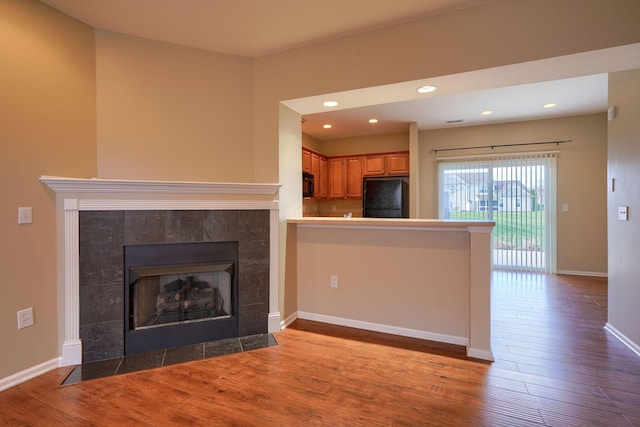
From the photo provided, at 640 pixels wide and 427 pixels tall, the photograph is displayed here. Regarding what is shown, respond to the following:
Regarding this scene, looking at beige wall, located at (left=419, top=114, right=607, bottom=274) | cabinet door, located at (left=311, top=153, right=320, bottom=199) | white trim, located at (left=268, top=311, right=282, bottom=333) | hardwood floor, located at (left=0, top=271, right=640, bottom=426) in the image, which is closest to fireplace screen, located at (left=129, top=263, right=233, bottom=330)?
white trim, located at (left=268, top=311, right=282, bottom=333)

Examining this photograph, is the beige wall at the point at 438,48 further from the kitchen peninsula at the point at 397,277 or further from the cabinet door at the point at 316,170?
the cabinet door at the point at 316,170

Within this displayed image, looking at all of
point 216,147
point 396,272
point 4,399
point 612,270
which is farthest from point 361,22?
point 4,399

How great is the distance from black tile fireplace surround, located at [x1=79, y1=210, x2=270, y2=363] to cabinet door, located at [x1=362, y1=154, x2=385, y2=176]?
11.6 feet

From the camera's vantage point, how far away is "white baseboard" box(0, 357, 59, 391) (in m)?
1.99

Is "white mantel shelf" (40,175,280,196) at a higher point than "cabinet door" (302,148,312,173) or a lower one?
lower

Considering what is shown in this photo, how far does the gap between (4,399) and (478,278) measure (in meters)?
3.43

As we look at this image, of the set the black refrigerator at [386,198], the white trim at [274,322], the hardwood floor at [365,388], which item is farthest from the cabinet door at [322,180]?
the hardwood floor at [365,388]

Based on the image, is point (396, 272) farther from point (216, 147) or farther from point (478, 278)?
point (216, 147)

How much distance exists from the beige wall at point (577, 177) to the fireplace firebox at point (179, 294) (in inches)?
210

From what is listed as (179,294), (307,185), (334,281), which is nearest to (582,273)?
(334,281)

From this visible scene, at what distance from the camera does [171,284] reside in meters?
2.70

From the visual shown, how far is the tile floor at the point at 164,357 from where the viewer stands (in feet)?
7.11

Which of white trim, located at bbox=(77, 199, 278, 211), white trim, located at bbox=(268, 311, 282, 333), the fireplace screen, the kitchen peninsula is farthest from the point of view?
white trim, located at bbox=(268, 311, 282, 333)

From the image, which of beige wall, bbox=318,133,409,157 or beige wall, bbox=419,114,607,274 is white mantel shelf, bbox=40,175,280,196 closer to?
beige wall, bbox=318,133,409,157
